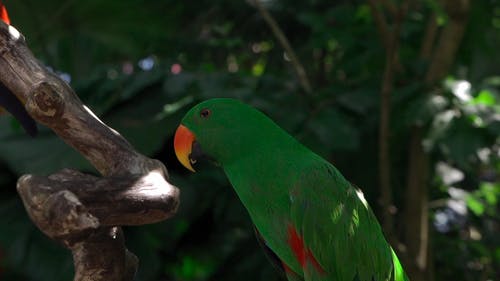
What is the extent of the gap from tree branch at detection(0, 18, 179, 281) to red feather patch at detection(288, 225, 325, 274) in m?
0.30

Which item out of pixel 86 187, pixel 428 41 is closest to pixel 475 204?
pixel 428 41

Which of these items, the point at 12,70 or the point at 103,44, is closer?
the point at 12,70

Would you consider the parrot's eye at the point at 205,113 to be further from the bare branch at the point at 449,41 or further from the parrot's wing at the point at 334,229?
the bare branch at the point at 449,41

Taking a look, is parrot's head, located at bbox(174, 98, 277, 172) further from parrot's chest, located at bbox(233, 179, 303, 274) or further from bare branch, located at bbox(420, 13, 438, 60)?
bare branch, located at bbox(420, 13, 438, 60)

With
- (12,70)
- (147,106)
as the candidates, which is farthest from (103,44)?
(12,70)

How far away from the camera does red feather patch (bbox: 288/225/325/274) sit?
1.20 meters

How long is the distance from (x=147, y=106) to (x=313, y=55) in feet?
2.64

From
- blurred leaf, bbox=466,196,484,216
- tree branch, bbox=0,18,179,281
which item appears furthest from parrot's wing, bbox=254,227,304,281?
blurred leaf, bbox=466,196,484,216

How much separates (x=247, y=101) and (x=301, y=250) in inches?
29.9

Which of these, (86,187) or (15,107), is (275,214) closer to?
(86,187)

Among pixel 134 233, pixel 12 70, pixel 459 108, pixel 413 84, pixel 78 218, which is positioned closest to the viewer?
pixel 78 218

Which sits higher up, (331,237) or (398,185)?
(331,237)

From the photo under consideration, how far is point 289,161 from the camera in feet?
3.97

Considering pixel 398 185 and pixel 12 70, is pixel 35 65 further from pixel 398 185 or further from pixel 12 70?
pixel 398 185
